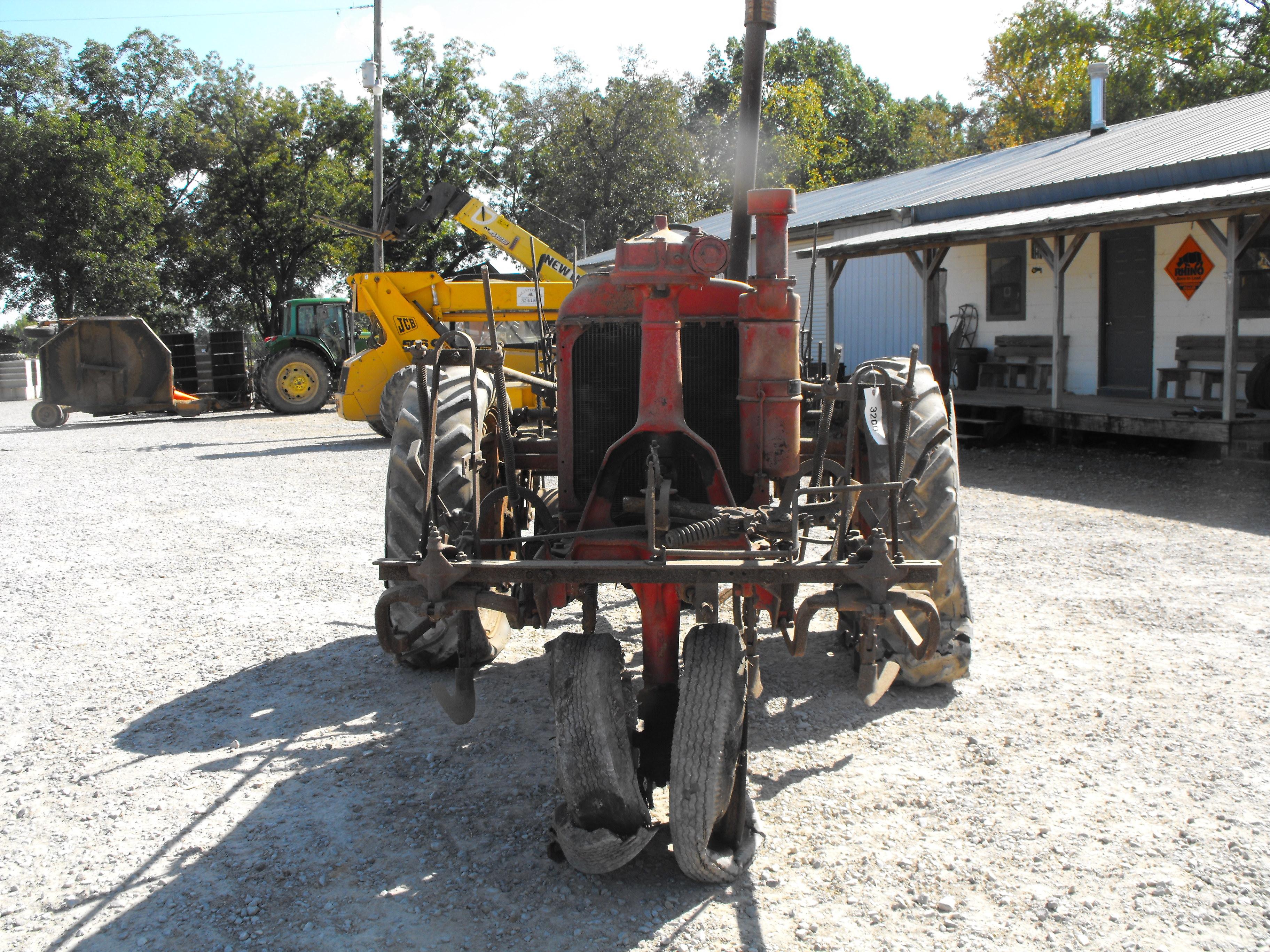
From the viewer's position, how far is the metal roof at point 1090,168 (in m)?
12.9

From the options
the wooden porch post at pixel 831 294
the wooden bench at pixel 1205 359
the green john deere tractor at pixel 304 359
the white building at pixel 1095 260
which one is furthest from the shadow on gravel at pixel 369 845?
the green john deere tractor at pixel 304 359

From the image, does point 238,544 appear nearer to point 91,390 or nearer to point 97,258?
point 91,390

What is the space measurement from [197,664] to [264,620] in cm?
80

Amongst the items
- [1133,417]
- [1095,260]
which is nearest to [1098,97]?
[1095,260]

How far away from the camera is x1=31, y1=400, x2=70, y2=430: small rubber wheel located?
2017 cm

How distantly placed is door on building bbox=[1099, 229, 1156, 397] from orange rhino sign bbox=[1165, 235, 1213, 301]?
0.39m

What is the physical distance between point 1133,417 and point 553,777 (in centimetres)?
942

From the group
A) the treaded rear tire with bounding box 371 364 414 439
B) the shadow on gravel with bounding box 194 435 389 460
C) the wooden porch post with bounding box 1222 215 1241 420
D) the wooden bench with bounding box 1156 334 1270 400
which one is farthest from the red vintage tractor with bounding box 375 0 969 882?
the shadow on gravel with bounding box 194 435 389 460

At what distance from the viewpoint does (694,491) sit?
12.6ft

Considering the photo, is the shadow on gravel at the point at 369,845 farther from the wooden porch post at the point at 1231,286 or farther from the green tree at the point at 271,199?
the green tree at the point at 271,199

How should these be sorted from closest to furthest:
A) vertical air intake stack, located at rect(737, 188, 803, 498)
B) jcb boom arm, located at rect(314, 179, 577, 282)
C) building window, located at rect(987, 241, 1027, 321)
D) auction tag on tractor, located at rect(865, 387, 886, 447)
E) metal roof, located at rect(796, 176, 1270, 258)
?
vertical air intake stack, located at rect(737, 188, 803, 498) < auction tag on tractor, located at rect(865, 387, 886, 447) < metal roof, located at rect(796, 176, 1270, 258) < jcb boom arm, located at rect(314, 179, 577, 282) < building window, located at rect(987, 241, 1027, 321)

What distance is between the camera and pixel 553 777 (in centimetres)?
401

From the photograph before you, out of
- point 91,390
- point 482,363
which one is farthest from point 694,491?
point 91,390

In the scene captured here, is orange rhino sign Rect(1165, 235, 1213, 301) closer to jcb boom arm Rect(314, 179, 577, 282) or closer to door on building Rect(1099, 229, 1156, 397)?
door on building Rect(1099, 229, 1156, 397)
